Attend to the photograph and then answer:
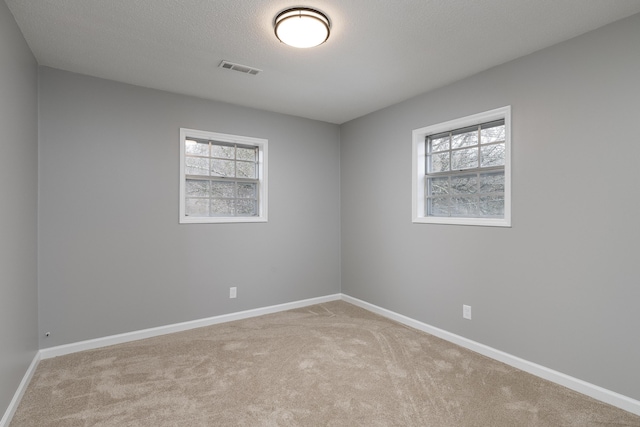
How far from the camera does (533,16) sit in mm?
2189

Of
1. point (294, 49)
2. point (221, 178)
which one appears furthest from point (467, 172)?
point (221, 178)

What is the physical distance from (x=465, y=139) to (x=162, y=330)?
3638 millimetres

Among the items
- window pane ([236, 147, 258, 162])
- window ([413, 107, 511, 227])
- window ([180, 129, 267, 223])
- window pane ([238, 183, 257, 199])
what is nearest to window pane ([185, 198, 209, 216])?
window ([180, 129, 267, 223])

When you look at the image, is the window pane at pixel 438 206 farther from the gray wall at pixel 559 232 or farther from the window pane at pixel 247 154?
the window pane at pixel 247 154

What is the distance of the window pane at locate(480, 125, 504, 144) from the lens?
3.07 metres

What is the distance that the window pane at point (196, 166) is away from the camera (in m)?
3.74

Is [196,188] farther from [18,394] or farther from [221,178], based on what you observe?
[18,394]

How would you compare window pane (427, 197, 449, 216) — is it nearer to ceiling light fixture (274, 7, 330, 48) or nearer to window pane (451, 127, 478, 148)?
window pane (451, 127, 478, 148)

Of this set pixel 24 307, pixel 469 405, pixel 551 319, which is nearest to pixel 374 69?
pixel 551 319

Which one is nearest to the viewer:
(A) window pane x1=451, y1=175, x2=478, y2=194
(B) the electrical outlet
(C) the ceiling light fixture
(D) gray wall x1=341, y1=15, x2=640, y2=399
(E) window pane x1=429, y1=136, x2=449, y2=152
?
(C) the ceiling light fixture

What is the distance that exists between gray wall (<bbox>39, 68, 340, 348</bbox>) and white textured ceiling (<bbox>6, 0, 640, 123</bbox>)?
34 cm

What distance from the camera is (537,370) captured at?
8.63 feet

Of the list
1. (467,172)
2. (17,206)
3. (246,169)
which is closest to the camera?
(17,206)

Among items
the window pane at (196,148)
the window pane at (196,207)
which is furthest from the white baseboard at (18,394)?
the window pane at (196,148)
